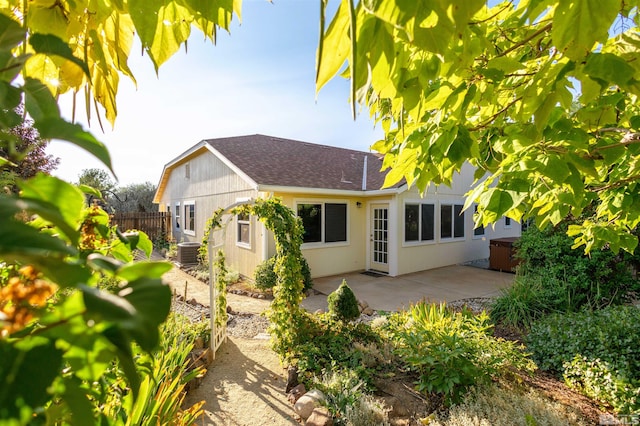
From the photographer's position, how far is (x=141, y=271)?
263 mm

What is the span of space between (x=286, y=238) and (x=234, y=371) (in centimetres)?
208

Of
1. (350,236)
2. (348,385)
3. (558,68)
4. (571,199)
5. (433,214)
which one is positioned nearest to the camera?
(558,68)

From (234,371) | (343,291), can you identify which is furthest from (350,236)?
(234,371)

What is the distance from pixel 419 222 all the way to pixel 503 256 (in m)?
3.21

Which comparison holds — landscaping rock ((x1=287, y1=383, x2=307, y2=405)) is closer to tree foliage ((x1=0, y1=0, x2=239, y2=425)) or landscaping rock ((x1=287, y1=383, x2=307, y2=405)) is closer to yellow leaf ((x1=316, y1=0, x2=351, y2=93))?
tree foliage ((x1=0, y1=0, x2=239, y2=425))

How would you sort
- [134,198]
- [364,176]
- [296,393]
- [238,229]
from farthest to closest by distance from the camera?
[134,198]
[364,176]
[238,229]
[296,393]

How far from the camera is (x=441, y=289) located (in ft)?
29.3

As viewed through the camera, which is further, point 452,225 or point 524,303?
point 452,225

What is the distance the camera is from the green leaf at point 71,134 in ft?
0.93

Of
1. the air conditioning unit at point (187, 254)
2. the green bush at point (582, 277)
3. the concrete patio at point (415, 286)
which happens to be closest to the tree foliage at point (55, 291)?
the concrete patio at point (415, 286)

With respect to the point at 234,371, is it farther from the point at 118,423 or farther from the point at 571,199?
the point at 571,199

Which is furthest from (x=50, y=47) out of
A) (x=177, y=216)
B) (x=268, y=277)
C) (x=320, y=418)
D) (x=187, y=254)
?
(x=177, y=216)

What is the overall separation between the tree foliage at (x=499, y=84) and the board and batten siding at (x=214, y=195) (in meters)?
8.05

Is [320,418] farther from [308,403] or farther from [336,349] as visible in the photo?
[336,349]
